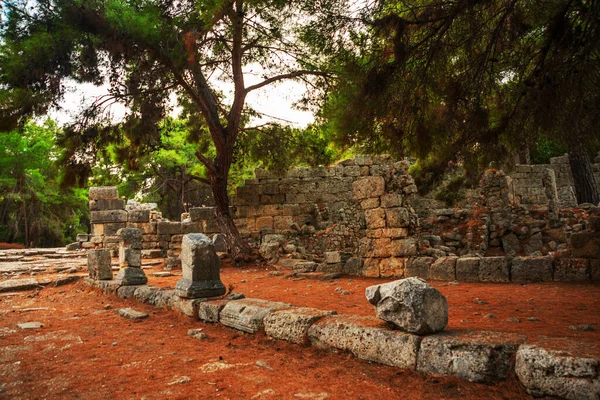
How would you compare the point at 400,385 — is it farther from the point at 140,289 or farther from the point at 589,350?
the point at 140,289

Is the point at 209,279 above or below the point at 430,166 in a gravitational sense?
below

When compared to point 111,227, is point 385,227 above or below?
below

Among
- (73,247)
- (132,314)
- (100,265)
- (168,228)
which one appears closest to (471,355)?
(132,314)

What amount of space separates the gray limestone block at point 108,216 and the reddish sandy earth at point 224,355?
31.6ft

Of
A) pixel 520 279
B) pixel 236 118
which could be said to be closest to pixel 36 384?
pixel 520 279

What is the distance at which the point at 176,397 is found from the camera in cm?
342

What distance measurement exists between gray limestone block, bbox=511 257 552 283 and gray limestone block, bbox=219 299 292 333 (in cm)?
459

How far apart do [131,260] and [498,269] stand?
7.32m

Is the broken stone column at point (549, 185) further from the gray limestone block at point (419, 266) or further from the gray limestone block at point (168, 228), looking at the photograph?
the gray limestone block at point (168, 228)

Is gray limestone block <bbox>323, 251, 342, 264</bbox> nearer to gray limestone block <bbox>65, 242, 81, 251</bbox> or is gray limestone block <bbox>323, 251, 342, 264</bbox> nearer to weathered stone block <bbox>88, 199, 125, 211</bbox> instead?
weathered stone block <bbox>88, 199, 125, 211</bbox>

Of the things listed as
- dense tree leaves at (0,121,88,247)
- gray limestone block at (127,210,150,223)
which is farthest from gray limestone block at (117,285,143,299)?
dense tree leaves at (0,121,88,247)

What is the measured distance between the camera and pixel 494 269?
8070 millimetres

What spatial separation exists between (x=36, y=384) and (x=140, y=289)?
4.31 m

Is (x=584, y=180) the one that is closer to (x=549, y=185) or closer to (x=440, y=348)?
(x=549, y=185)
